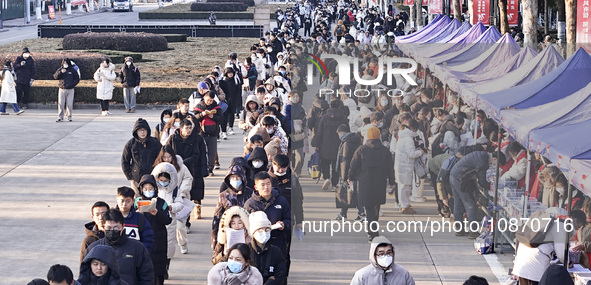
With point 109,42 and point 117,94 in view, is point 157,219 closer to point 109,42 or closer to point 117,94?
point 117,94

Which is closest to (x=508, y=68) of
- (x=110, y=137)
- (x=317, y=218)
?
(x=317, y=218)

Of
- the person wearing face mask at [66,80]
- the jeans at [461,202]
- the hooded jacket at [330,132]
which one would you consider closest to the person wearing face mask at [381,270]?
the jeans at [461,202]

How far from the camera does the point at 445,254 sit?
12578 mm

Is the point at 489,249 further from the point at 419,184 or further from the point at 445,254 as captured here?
the point at 419,184

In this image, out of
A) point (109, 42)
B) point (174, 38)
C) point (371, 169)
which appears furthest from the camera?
point (174, 38)

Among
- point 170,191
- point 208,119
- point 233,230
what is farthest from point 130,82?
point 233,230

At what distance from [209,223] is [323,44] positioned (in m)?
21.4

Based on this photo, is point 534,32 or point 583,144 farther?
point 534,32

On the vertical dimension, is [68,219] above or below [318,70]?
below

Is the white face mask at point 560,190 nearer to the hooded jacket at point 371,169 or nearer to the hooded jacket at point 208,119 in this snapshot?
the hooded jacket at point 371,169

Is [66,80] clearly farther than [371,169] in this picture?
Yes

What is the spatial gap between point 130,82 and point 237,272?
18.2 metres

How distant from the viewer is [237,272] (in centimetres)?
780

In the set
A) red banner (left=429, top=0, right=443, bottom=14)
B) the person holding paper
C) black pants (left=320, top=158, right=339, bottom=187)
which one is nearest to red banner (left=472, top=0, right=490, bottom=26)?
red banner (left=429, top=0, right=443, bottom=14)
